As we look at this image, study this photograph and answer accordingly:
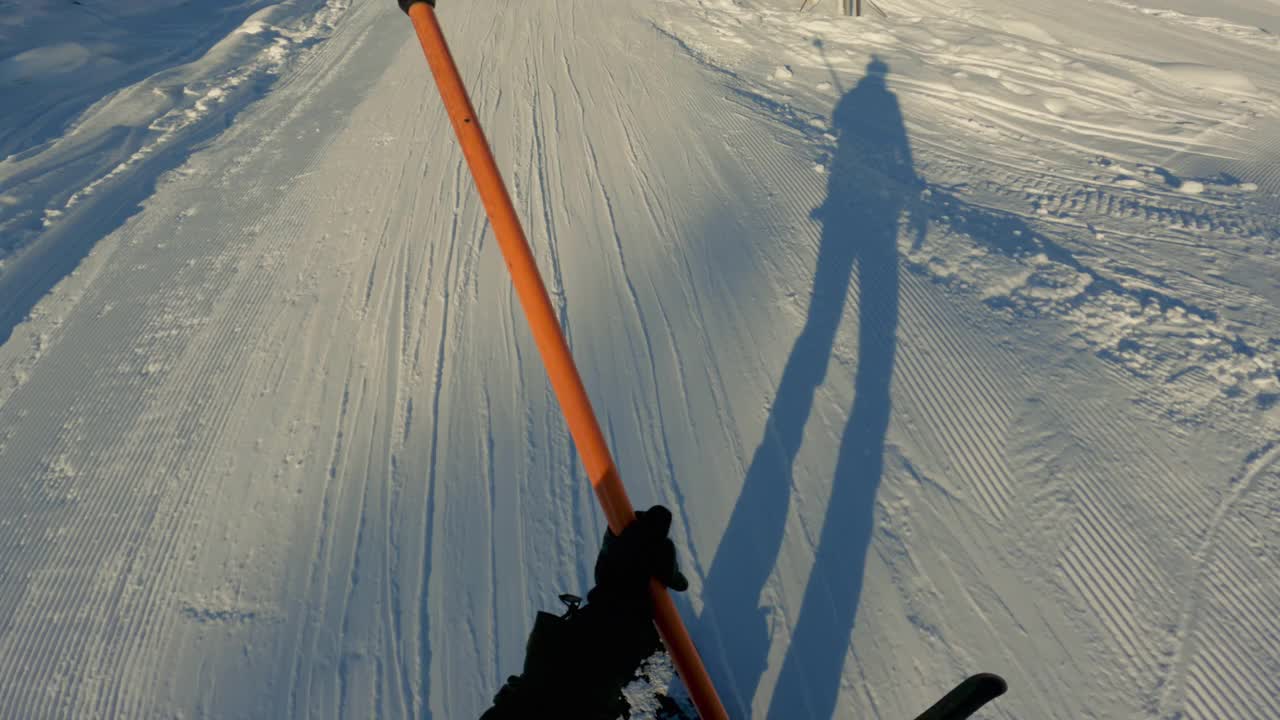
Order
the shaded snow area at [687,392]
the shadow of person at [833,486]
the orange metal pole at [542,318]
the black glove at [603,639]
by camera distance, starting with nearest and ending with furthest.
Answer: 1. the black glove at [603,639]
2. the orange metal pole at [542,318]
3. the shadow of person at [833,486]
4. the shaded snow area at [687,392]

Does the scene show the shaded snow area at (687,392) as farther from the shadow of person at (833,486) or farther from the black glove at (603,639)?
the black glove at (603,639)

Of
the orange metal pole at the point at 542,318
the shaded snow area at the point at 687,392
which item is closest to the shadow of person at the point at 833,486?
the shaded snow area at the point at 687,392

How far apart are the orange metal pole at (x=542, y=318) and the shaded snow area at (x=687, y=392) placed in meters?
1.33

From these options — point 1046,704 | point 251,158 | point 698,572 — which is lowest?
point 1046,704

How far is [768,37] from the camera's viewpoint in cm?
875

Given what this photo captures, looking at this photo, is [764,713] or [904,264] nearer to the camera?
[764,713]

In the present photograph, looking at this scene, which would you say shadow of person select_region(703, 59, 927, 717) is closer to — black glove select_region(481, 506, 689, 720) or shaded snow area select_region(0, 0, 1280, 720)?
shaded snow area select_region(0, 0, 1280, 720)

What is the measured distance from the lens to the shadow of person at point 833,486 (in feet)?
9.09

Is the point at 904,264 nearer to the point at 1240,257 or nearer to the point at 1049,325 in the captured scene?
the point at 1049,325

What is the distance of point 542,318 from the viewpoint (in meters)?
1.46

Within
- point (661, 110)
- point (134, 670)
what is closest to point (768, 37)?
point (661, 110)

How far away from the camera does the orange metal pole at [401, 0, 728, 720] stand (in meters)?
1.46

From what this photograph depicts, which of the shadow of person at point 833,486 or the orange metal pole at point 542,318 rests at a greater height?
Result: the orange metal pole at point 542,318

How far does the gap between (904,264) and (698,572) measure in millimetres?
2748
